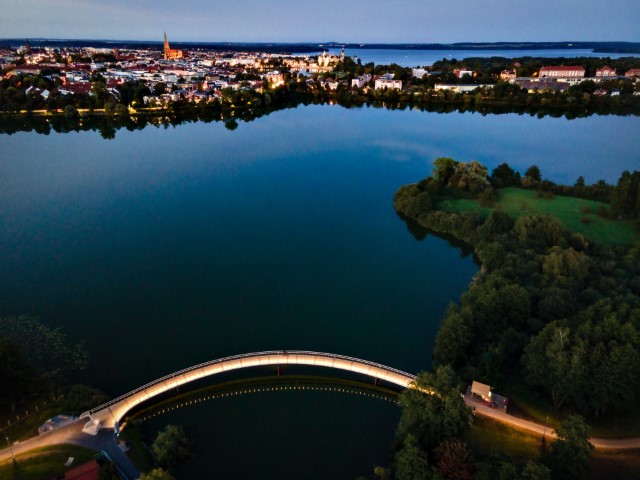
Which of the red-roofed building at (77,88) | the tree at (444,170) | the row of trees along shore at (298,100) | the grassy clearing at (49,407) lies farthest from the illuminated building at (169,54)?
the grassy clearing at (49,407)

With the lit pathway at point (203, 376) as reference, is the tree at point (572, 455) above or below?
above

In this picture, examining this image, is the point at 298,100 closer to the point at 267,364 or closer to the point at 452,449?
the point at 267,364

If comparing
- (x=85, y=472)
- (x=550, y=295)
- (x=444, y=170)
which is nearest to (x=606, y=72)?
(x=444, y=170)

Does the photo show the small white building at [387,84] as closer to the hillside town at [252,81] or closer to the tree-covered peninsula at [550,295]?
the hillside town at [252,81]

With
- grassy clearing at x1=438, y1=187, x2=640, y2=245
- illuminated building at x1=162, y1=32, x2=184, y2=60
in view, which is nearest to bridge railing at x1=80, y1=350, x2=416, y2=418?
grassy clearing at x1=438, y1=187, x2=640, y2=245

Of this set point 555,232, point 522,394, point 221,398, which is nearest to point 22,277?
point 221,398

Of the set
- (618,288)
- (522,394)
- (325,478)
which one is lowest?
(325,478)

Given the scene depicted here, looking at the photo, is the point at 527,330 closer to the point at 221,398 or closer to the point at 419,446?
the point at 419,446
